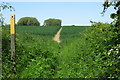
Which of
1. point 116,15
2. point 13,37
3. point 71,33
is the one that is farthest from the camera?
point 71,33

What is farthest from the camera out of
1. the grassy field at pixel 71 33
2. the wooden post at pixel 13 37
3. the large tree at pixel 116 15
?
the grassy field at pixel 71 33

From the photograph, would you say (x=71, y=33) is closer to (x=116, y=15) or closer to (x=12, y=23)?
(x=12, y=23)

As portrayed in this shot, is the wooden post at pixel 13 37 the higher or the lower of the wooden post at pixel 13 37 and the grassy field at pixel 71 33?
the higher

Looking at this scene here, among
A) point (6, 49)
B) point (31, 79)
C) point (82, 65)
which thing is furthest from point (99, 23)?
point (31, 79)

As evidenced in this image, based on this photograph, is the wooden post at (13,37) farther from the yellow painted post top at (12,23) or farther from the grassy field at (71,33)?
the grassy field at (71,33)

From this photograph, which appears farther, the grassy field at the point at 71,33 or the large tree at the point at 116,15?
the grassy field at the point at 71,33

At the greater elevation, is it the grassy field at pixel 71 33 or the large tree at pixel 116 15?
the large tree at pixel 116 15

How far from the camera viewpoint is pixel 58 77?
20.0 feet

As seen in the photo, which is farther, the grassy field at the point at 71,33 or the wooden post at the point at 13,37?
the grassy field at the point at 71,33

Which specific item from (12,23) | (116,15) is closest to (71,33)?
(12,23)

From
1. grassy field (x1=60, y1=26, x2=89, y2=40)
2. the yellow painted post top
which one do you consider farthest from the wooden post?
grassy field (x1=60, y1=26, x2=89, y2=40)

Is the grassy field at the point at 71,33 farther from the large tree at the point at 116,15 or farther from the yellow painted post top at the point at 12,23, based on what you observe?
the large tree at the point at 116,15

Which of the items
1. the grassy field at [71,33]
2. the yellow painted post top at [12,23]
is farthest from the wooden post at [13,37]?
the grassy field at [71,33]

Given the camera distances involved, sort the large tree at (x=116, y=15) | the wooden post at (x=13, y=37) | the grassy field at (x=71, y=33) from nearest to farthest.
Answer: the large tree at (x=116, y=15) → the wooden post at (x=13, y=37) → the grassy field at (x=71, y=33)
